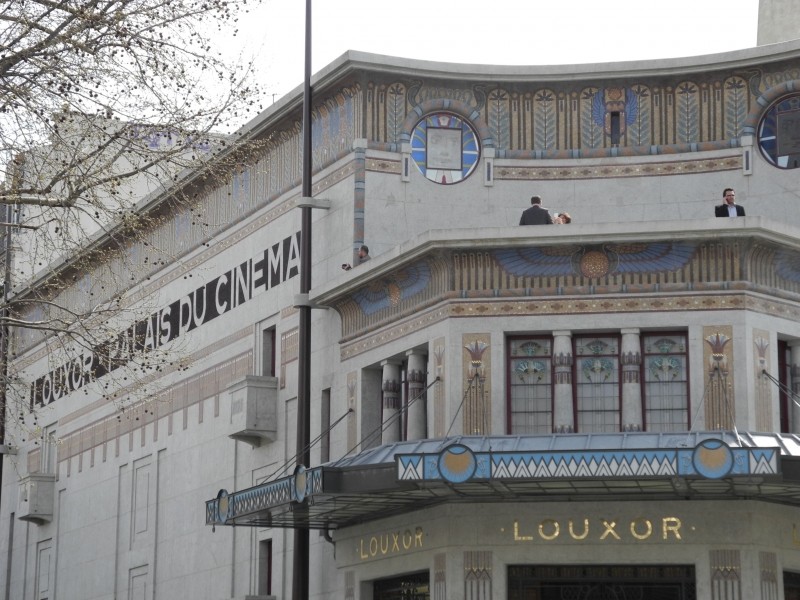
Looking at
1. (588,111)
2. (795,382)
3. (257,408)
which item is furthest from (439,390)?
(588,111)

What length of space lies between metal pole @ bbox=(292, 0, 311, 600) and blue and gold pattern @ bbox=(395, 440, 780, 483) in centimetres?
605

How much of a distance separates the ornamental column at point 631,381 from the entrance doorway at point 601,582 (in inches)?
104

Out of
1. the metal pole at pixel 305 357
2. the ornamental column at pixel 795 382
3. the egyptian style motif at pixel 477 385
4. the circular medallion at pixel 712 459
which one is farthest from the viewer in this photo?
the metal pole at pixel 305 357

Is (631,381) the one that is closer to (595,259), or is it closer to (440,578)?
(595,259)

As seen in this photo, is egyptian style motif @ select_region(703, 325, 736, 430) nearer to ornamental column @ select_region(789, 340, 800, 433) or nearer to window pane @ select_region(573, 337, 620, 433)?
ornamental column @ select_region(789, 340, 800, 433)

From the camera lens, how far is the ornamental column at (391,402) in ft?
110

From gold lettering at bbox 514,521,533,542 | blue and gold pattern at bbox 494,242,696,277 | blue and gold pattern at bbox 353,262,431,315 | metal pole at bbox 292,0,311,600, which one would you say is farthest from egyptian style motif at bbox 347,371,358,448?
blue and gold pattern at bbox 494,242,696,277

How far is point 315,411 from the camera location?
36812 mm

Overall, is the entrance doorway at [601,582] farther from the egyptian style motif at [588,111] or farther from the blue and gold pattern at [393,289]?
the egyptian style motif at [588,111]

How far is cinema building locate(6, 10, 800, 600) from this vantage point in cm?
3008

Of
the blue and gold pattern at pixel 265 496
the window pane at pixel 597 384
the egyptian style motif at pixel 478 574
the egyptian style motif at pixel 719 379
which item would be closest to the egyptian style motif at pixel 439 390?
the egyptian style motif at pixel 478 574

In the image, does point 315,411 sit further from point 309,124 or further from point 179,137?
point 179,137

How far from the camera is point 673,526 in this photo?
30109 mm

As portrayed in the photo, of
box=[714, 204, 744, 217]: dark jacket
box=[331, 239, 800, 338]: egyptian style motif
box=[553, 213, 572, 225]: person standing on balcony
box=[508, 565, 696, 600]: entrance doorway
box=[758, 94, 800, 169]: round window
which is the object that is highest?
box=[758, 94, 800, 169]: round window
